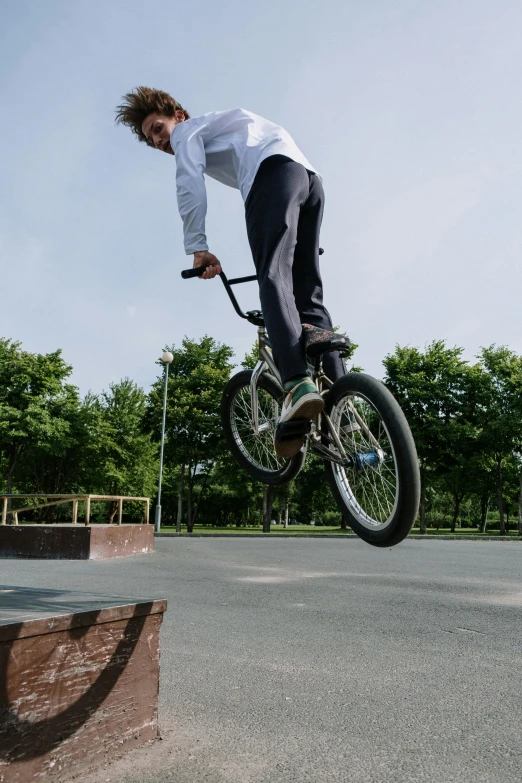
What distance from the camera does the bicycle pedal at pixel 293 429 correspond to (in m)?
3.09

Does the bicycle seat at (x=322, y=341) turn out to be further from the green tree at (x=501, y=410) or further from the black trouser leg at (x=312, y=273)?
the green tree at (x=501, y=410)

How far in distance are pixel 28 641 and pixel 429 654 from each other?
35.0ft

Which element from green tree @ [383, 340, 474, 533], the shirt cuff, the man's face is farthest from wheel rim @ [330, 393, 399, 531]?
green tree @ [383, 340, 474, 533]

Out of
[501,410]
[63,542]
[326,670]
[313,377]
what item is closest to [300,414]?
[313,377]

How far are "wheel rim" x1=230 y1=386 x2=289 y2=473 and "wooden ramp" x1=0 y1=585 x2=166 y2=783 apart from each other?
221 cm

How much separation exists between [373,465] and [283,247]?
46.5 inches

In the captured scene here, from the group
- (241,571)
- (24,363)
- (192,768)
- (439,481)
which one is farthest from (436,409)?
(24,363)

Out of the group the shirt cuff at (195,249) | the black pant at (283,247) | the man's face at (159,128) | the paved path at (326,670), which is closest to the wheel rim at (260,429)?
the black pant at (283,247)

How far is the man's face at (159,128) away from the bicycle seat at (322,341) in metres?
1.38

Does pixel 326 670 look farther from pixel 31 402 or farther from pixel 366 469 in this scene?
pixel 31 402

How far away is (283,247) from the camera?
3107 mm

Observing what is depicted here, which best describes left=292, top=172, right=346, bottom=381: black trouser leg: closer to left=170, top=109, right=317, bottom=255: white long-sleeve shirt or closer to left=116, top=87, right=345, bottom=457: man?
left=116, top=87, right=345, bottom=457: man

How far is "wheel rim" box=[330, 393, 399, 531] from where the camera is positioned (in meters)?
2.97

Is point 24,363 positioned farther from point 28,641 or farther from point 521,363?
point 28,641
